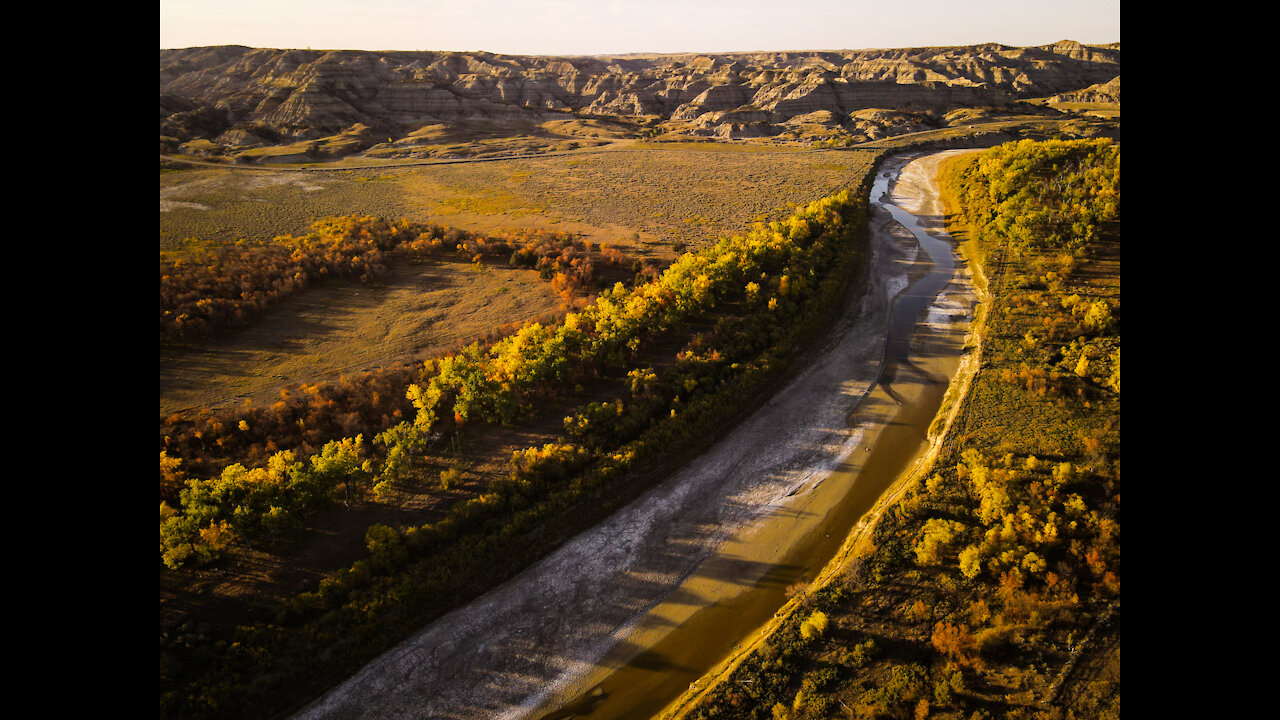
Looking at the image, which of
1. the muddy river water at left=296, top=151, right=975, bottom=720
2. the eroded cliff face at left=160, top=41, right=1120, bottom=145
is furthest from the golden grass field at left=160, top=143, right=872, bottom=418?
the eroded cliff face at left=160, top=41, right=1120, bottom=145

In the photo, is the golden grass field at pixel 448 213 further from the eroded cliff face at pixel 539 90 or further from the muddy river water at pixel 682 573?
the eroded cliff face at pixel 539 90

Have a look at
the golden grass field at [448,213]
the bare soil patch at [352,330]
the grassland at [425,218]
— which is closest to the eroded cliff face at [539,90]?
the golden grass field at [448,213]

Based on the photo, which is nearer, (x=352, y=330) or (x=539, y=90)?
(x=352, y=330)

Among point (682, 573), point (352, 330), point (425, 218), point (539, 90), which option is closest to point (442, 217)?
point (425, 218)

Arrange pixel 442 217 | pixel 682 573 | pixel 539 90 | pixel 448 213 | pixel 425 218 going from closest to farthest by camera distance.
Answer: pixel 682 573 → pixel 425 218 → pixel 442 217 → pixel 448 213 → pixel 539 90

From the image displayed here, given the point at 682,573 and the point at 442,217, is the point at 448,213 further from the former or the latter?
the point at 682,573

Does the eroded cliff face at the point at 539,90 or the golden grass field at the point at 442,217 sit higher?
the eroded cliff face at the point at 539,90
